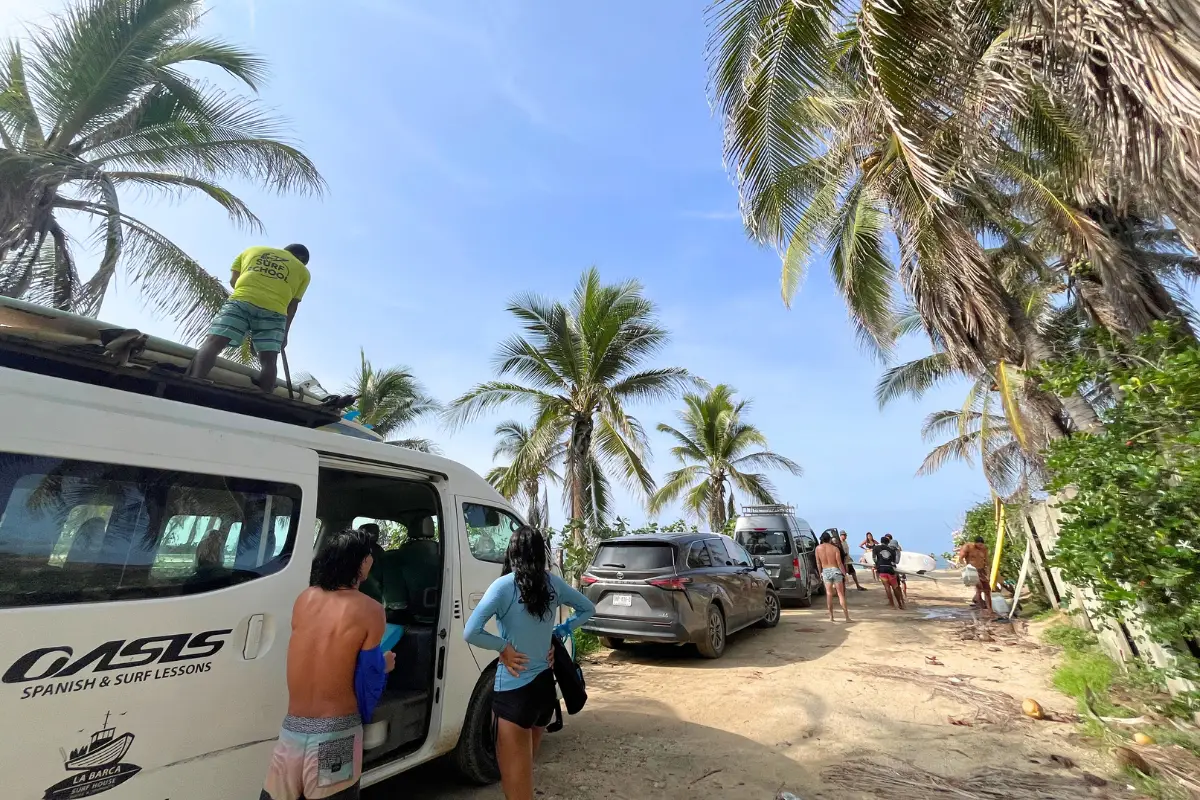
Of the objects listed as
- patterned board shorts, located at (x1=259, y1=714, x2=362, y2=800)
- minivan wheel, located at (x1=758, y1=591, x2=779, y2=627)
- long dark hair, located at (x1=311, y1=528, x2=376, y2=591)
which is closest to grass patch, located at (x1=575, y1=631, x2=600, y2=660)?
minivan wheel, located at (x1=758, y1=591, x2=779, y2=627)

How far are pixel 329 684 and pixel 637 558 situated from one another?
17.8 ft

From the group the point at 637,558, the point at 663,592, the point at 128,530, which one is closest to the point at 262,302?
the point at 128,530

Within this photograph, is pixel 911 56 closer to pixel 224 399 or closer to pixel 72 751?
pixel 224 399

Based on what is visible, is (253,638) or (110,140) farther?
(110,140)

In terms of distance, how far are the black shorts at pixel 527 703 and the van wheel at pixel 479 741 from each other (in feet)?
2.72

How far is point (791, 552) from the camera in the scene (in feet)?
40.9

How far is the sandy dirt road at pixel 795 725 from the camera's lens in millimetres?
3939

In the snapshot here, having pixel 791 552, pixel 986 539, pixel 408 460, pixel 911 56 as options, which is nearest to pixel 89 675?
pixel 408 460

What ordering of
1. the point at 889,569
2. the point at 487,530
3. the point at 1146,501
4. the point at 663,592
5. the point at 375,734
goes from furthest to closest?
the point at 889,569 < the point at 663,592 < the point at 487,530 < the point at 1146,501 < the point at 375,734

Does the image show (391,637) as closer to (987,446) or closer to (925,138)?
(925,138)

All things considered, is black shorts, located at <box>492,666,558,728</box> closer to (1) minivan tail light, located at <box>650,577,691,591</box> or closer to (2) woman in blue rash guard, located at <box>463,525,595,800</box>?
(2) woman in blue rash guard, located at <box>463,525,595,800</box>

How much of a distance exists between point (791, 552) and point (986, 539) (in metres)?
5.44

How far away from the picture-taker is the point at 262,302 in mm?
3990

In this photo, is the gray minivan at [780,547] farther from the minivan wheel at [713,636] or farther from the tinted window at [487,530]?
the tinted window at [487,530]
